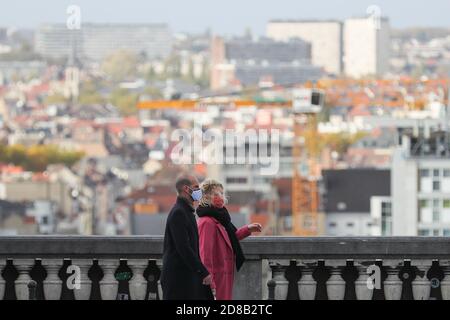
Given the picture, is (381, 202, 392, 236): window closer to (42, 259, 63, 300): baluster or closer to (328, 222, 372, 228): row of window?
(328, 222, 372, 228): row of window

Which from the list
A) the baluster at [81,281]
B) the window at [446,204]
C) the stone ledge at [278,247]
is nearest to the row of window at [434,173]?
the window at [446,204]

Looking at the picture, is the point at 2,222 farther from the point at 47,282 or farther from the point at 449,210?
the point at 47,282

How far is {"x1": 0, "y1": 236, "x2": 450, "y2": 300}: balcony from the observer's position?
14484 millimetres

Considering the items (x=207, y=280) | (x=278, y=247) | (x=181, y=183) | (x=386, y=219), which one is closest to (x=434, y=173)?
(x=386, y=219)

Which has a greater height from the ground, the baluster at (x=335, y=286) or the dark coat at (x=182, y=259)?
the dark coat at (x=182, y=259)

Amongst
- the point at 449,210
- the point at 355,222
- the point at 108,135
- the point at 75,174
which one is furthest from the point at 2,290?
the point at 108,135

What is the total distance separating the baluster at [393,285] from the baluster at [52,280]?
6.37 ft

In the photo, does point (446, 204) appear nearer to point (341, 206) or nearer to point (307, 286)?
point (341, 206)

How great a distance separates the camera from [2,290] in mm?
14547

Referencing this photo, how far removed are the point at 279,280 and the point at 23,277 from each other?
153 cm

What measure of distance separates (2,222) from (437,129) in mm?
27024

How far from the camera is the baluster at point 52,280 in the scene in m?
14.5

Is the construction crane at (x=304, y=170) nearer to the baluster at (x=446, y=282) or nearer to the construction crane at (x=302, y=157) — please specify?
the construction crane at (x=302, y=157)

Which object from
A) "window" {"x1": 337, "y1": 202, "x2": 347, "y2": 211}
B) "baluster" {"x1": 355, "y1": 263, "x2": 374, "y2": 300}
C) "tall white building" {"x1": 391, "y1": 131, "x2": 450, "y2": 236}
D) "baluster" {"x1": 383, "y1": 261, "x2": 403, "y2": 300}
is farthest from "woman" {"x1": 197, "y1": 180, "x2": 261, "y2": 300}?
"window" {"x1": 337, "y1": 202, "x2": 347, "y2": 211}
